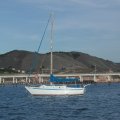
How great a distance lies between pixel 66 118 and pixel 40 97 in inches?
1434

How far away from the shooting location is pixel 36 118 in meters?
46.4

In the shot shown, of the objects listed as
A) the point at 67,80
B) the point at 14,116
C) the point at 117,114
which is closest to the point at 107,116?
the point at 117,114

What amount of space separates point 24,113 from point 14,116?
3196 mm

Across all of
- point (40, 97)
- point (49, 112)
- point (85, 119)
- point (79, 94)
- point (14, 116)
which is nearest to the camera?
point (85, 119)

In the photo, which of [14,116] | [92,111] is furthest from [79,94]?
[14,116]

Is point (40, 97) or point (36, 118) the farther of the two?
point (40, 97)

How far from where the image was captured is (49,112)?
175 ft

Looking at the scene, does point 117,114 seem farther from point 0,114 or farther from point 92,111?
point 0,114

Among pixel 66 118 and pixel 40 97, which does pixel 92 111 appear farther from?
pixel 40 97

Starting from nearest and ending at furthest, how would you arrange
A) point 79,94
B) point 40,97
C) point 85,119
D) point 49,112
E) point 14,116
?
point 85,119, point 14,116, point 49,112, point 40,97, point 79,94

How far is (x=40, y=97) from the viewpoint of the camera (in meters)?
82.5

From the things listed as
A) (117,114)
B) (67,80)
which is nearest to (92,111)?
(117,114)

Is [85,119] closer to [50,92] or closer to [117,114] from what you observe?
[117,114]

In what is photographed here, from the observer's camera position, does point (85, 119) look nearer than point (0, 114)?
Yes
